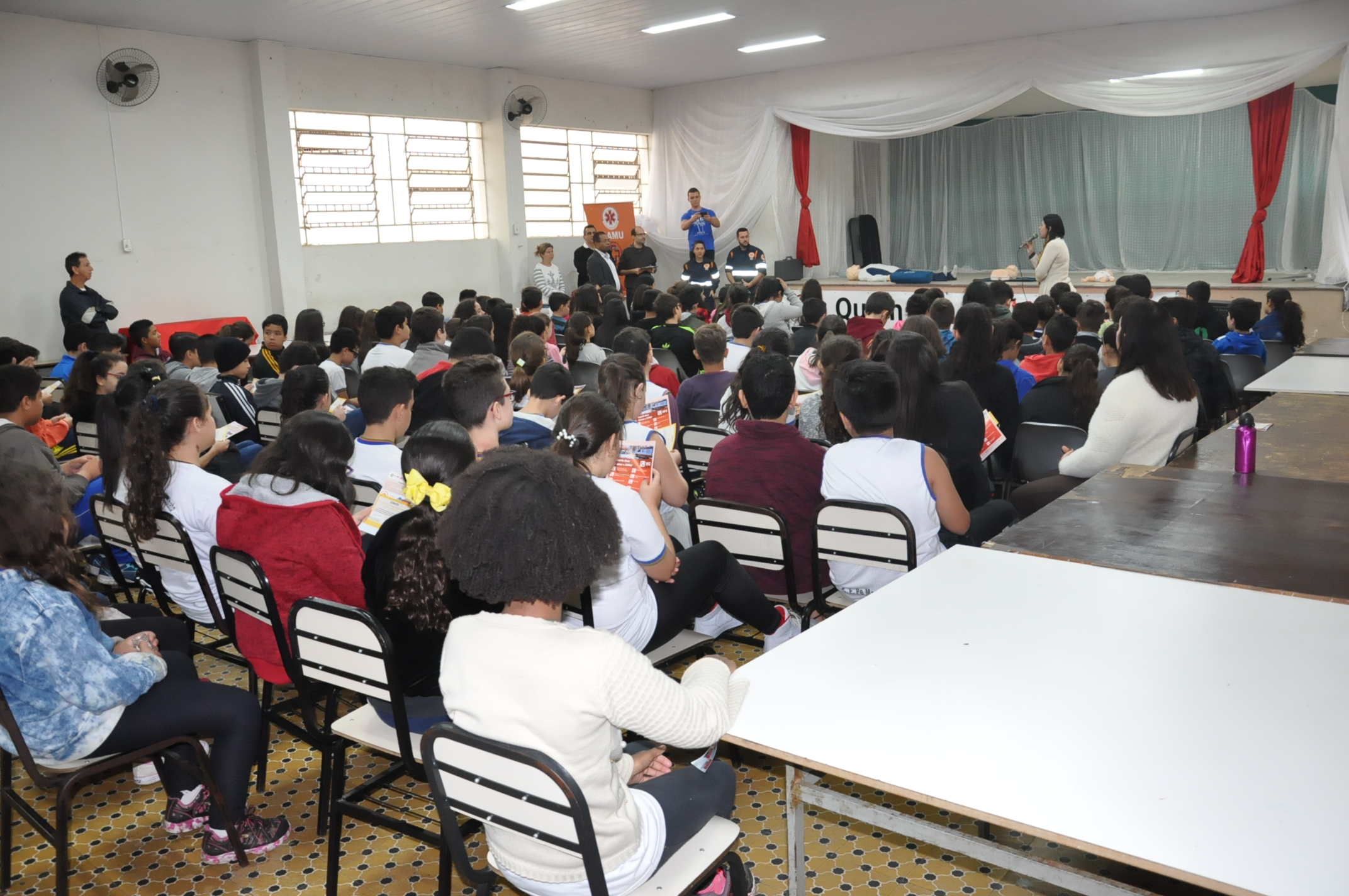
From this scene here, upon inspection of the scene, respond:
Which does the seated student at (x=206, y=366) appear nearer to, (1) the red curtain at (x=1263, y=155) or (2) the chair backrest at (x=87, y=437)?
(2) the chair backrest at (x=87, y=437)

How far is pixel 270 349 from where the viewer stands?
19.4 feet

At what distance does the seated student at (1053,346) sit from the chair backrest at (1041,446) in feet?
2.87

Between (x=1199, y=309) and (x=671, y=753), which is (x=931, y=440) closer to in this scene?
(x=671, y=753)

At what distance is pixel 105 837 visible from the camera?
8.46ft

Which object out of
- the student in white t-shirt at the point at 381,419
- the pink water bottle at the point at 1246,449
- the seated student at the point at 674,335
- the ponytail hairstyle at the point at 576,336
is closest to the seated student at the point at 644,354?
the ponytail hairstyle at the point at 576,336

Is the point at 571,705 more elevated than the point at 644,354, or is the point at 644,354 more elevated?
the point at 644,354

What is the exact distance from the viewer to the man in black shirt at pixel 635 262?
11578mm

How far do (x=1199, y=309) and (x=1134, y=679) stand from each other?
5210 millimetres

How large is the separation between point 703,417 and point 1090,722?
9.53 feet

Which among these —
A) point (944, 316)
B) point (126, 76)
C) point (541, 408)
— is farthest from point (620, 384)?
point (126, 76)

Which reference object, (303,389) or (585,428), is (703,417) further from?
(585,428)

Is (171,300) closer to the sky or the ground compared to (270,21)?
closer to the ground

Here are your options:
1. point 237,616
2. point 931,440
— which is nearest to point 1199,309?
point 931,440

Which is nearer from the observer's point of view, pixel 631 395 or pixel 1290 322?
pixel 631 395
